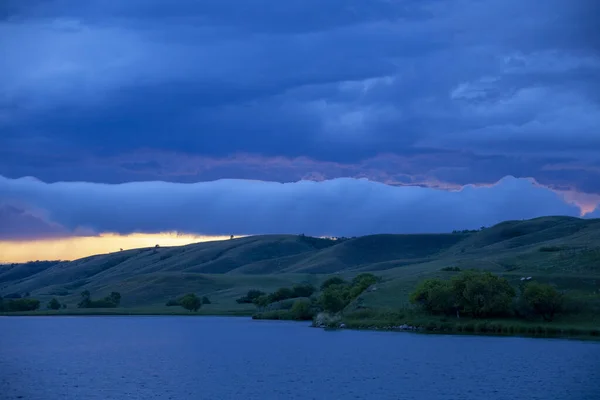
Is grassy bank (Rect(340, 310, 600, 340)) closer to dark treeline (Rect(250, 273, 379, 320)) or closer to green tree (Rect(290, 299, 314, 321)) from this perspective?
dark treeline (Rect(250, 273, 379, 320))

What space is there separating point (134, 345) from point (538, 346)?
52.6 metres

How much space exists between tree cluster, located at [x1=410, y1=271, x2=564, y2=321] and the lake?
1266 cm

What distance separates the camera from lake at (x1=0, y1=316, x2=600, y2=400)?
6469cm

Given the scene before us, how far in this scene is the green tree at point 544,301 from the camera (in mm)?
121938

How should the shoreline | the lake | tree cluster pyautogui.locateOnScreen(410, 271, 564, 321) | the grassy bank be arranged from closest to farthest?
the lake
the shoreline
the grassy bank
tree cluster pyautogui.locateOnScreen(410, 271, 564, 321)

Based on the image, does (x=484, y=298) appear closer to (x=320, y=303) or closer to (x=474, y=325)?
(x=474, y=325)

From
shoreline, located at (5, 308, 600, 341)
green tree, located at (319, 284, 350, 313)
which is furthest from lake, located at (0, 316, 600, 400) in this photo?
green tree, located at (319, 284, 350, 313)

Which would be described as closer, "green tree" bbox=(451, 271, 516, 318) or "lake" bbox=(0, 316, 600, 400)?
"lake" bbox=(0, 316, 600, 400)

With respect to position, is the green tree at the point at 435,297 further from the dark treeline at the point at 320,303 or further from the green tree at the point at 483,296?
the dark treeline at the point at 320,303

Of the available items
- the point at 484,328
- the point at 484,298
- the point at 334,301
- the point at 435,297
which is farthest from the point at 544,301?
the point at 334,301

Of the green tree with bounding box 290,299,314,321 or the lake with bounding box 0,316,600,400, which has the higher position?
the green tree with bounding box 290,299,314,321

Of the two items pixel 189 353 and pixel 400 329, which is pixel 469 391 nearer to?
pixel 189 353

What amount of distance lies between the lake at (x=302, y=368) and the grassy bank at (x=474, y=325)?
8282 mm

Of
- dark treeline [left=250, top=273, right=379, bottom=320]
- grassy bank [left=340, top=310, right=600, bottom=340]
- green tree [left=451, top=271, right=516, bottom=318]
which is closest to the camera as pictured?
grassy bank [left=340, top=310, right=600, bottom=340]
